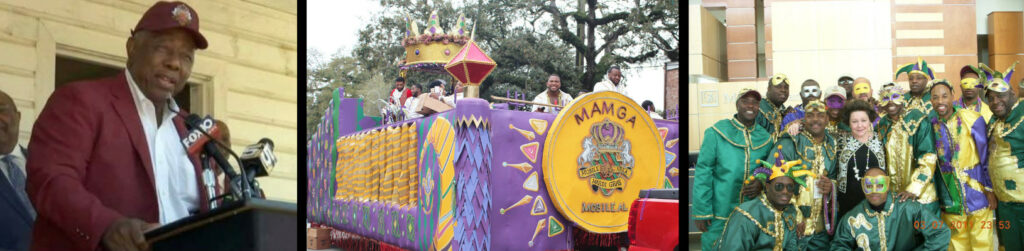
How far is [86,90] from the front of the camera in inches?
128

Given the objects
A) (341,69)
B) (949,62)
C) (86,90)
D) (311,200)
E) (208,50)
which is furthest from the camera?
(341,69)

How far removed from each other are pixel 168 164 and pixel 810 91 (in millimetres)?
3077

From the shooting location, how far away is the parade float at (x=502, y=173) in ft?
16.6

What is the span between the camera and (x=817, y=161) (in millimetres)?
4750

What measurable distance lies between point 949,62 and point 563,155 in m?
2.05

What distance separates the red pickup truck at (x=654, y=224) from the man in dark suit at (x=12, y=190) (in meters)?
2.84

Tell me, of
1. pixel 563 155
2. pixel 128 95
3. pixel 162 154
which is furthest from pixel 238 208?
pixel 563 155

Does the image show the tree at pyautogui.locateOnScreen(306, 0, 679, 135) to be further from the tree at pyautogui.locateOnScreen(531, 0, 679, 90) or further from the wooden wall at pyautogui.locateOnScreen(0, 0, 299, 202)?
the wooden wall at pyautogui.locateOnScreen(0, 0, 299, 202)

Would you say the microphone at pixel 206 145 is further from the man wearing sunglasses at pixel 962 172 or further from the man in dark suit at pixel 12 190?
the man wearing sunglasses at pixel 962 172

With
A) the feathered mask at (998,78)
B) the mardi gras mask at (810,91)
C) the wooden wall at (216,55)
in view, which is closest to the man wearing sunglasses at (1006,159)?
the feathered mask at (998,78)

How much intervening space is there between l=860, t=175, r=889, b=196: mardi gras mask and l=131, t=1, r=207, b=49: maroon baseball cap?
3094mm

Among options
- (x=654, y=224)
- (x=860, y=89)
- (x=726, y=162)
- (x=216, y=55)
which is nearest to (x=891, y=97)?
(x=860, y=89)

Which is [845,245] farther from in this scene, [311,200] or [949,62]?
[311,200]

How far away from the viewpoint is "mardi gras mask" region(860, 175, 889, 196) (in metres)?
4.68
